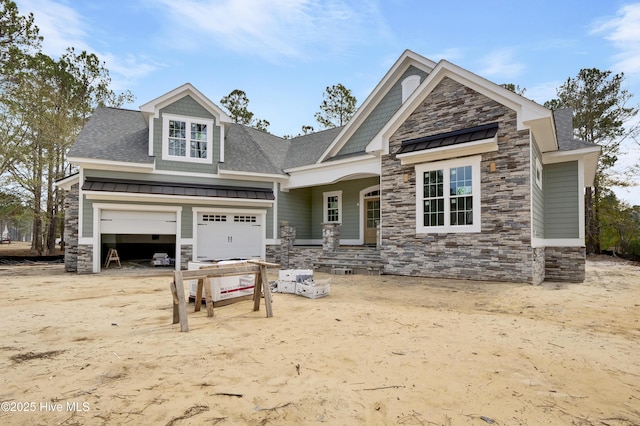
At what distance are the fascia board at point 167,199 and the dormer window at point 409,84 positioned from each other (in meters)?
7.75

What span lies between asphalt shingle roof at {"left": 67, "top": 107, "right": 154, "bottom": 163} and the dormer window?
1120 centimetres

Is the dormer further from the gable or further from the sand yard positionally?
the sand yard

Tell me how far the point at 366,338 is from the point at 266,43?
10.5 metres

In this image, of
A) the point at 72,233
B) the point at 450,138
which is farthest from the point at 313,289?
the point at 72,233

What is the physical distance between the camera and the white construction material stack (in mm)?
8039

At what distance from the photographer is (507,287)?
29.5 feet

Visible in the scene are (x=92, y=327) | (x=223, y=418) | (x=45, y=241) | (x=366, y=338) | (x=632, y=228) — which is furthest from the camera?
(x=45, y=241)

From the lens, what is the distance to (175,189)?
1456cm

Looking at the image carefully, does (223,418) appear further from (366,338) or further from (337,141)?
(337,141)

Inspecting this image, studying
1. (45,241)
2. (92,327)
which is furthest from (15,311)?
(45,241)

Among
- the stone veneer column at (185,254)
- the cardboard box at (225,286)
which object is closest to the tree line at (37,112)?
the stone veneer column at (185,254)

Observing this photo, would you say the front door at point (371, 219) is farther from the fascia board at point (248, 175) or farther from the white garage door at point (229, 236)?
the white garage door at point (229, 236)

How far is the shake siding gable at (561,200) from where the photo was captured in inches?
456

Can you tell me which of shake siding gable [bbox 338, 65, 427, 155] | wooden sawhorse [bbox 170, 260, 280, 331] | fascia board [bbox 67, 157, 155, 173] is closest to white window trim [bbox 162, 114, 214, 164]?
fascia board [bbox 67, 157, 155, 173]
